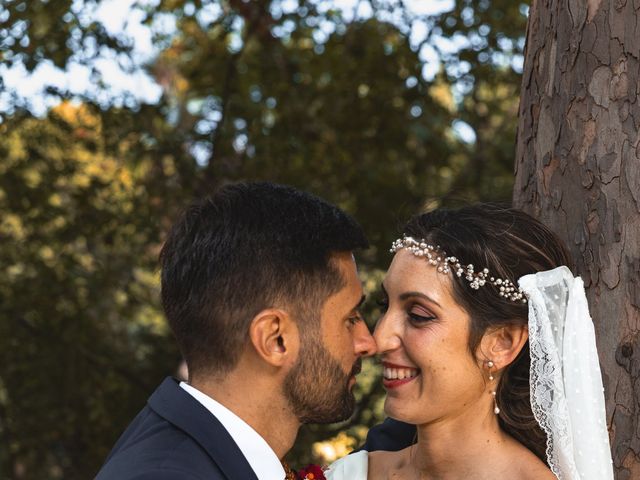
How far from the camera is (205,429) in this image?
2652 mm

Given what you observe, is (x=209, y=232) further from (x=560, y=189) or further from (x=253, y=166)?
(x=253, y=166)

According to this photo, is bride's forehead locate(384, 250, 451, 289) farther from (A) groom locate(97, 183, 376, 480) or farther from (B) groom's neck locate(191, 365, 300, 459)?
(B) groom's neck locate(191, 365, 300, 459)

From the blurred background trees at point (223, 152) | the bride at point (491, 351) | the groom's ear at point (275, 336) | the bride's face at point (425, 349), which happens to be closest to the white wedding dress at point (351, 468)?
the bride at point (491, 351)

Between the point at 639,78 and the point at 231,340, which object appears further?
the point at 639,78

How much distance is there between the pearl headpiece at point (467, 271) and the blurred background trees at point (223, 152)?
9.60 feet

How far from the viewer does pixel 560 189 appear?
10.8 feet

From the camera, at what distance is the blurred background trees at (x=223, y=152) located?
6289 millimetres

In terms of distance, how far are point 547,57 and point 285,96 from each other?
10.9 feet

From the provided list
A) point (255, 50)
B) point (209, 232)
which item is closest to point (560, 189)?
point (209, 232)

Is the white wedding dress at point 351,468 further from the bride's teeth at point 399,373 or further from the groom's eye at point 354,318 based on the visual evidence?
the groom's eye at point 354,318

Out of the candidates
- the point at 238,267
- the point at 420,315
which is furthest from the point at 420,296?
the point at 238,267

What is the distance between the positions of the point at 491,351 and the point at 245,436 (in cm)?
89

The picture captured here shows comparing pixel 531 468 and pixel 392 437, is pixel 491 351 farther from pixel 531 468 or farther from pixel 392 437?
pixel 392 437

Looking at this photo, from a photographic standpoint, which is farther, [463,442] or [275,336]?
[463,442]
